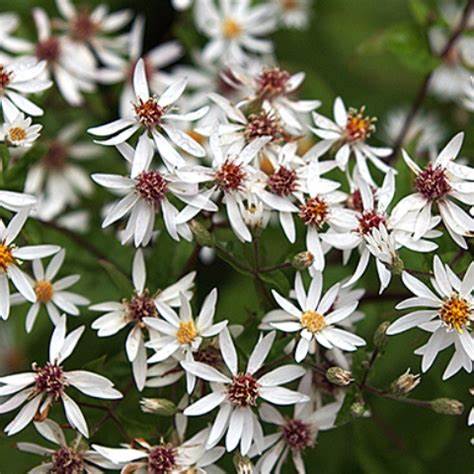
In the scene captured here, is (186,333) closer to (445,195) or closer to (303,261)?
(303,261)

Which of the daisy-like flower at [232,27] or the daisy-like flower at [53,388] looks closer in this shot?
the daisy-like flower at [53,388]

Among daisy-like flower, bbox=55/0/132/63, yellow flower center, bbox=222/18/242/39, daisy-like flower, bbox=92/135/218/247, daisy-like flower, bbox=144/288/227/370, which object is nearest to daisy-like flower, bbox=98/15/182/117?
daisy-like flower, bbox=55/0/132/63

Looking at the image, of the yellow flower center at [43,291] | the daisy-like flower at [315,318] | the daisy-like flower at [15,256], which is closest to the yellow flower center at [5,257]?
the daisy-like flower at [15,256]

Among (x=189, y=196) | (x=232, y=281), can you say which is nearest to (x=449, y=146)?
(x=189, y=196)

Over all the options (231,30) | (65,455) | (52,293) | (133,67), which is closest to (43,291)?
(52,293)

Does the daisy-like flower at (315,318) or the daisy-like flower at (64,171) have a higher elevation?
the daisy-like flower at (64,171)

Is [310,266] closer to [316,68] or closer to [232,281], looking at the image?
[232,281]

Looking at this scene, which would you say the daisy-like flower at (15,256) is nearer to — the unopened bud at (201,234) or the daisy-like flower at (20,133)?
the daisy-like flower at (20,133)
